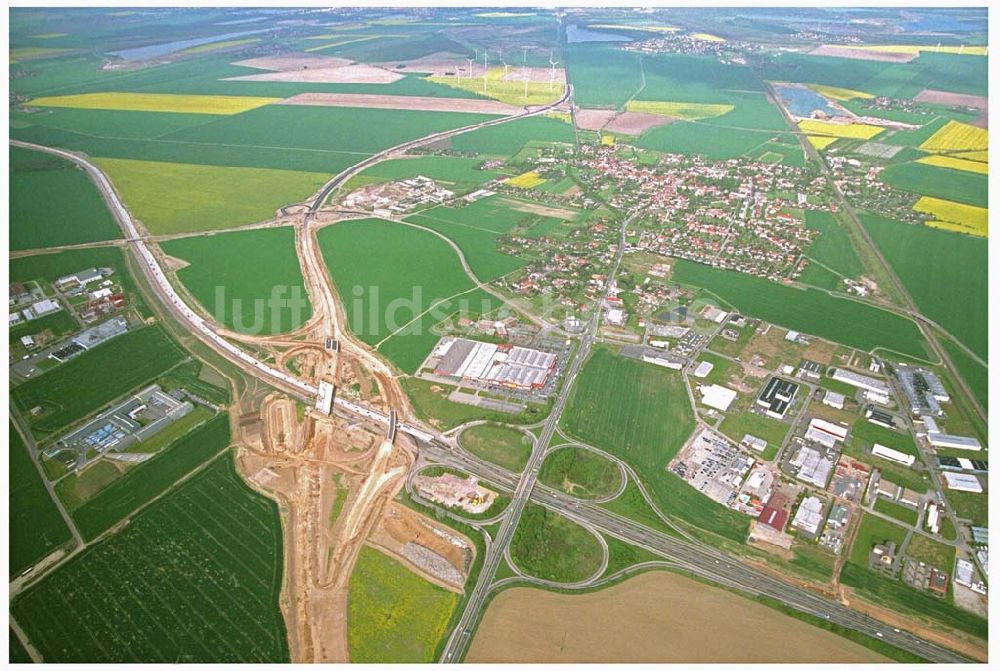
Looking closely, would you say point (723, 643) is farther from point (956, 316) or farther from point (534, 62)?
point (534, 62)

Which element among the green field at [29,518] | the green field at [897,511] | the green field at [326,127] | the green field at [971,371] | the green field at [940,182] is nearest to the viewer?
the green field at [29,518]

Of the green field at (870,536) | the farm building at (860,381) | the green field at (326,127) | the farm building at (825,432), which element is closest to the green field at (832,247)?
the farm building at (860,381)

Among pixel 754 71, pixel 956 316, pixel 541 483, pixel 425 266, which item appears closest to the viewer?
pixel 541 483

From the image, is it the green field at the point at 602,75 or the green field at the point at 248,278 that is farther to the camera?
the green field at the point at 602,75

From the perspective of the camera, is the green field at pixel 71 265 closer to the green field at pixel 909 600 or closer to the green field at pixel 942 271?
the green field at pixel 909 600

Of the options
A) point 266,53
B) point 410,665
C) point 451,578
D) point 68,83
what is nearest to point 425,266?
point 451,578
